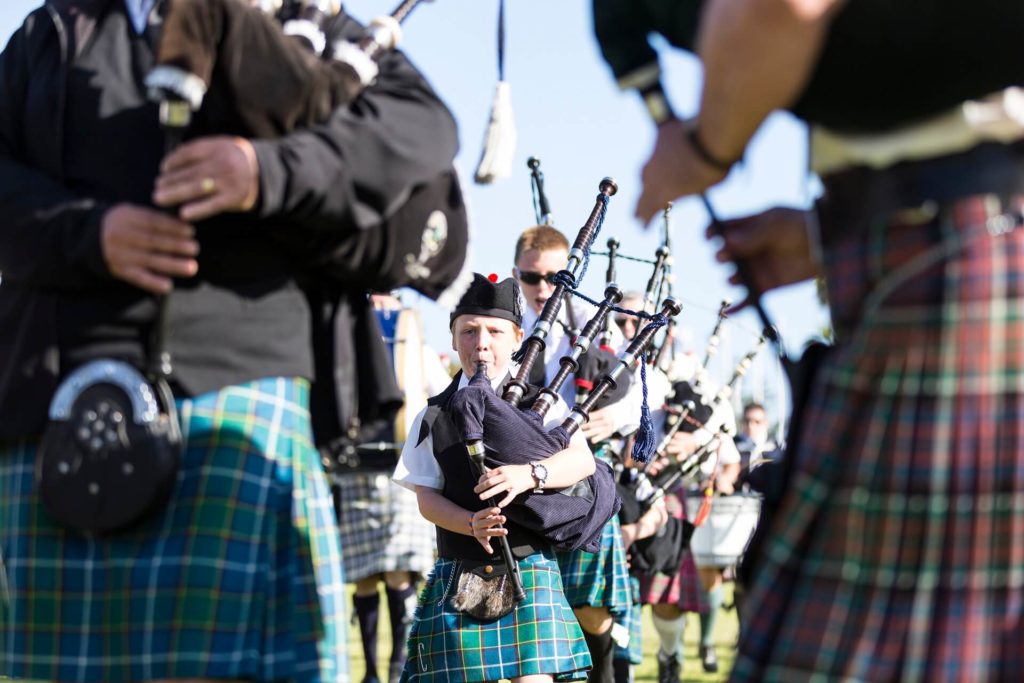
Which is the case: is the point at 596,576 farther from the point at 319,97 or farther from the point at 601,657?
the point at 319,97

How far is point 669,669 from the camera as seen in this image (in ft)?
24.8

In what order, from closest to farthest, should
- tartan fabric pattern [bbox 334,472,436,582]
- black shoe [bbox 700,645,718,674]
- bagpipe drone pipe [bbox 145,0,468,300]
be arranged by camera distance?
bagpipe drone pipe [bbox 145,0,468,300], tartan fabric pattern [bbox 334,472,436,582], black shoe [bbox 700,645,718,674]

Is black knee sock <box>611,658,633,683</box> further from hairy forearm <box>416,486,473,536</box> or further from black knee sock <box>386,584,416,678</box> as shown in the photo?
hairy forearm <box>416,486,473,536</box>

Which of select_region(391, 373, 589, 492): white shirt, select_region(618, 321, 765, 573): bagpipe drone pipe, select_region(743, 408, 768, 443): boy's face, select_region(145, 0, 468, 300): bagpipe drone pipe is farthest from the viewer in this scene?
select_region(743, 408, 768, 443): boy's face

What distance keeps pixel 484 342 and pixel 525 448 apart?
19.0 inches

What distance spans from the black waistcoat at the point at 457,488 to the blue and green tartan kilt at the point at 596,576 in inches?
52.9

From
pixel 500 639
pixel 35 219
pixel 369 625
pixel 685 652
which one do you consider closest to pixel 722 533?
pixel 685 652

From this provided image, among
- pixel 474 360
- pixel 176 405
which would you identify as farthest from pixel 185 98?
pixel 474 360

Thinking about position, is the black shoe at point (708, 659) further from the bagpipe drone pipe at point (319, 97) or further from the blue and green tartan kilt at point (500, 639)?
the bagpipe drone pipe at point (319, 97)

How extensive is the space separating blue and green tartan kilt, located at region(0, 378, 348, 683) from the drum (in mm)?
7641

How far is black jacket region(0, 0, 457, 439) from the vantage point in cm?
208

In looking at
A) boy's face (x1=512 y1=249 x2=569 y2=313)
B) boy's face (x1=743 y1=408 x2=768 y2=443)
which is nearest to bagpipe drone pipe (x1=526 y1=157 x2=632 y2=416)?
boy's face (x1=512 y1=249 x2=569 y2=313)

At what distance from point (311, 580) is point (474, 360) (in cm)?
258

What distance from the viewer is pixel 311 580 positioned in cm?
212
